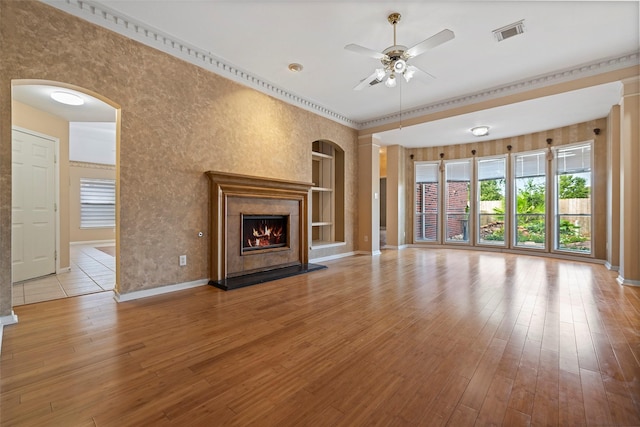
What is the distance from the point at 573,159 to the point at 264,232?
6.96 m

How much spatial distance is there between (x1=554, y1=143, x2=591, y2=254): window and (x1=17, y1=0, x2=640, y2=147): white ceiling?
0.96 metres

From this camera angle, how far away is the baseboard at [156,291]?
10.8ft

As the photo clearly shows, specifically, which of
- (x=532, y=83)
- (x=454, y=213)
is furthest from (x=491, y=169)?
(x=532, y=83)

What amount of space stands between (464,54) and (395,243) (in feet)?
17.2

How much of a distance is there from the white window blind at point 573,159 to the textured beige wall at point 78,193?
12677mm

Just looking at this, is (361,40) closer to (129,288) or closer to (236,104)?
(236,104)

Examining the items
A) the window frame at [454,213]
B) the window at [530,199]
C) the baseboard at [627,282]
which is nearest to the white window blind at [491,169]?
the window frame at [454,213]

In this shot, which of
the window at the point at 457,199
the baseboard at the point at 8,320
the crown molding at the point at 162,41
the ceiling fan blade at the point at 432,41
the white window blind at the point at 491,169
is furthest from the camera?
the window at the point at 457,199

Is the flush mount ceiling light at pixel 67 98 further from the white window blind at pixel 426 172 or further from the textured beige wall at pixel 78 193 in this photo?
the white window blind at pixel 426 172

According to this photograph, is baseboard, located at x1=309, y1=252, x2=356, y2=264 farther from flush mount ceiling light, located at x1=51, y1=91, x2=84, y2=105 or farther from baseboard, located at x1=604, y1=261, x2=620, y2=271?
baseboard, located at x1=604, y1=261, x2=620, y2=271

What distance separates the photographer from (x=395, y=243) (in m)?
8.15

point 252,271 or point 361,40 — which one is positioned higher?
point 361,40

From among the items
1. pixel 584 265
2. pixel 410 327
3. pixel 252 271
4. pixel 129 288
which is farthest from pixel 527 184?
pixel 129 288

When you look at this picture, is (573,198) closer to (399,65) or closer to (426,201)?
(426,201)
